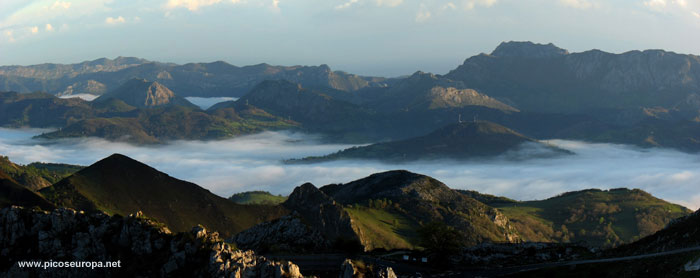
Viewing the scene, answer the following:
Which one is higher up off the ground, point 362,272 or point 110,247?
point 110,247

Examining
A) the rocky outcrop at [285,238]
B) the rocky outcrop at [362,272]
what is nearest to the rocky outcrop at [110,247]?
the rocky outcrop at [362,272]

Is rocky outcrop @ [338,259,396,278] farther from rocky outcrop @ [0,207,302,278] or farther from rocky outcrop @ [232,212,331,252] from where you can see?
rocky outcrop @ [232,212,331,252]

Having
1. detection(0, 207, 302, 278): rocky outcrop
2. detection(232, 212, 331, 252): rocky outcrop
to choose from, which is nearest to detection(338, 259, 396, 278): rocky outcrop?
detection(0, 207, 302, 278): rocky outcrop

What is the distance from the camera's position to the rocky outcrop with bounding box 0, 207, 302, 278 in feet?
311

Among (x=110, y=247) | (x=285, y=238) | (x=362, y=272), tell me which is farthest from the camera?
(x=285, y=238)

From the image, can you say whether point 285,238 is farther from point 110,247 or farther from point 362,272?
point 362,272

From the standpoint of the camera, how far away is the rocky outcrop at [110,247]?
311 feet

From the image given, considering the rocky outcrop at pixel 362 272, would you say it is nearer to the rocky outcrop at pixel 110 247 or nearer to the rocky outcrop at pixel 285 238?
the rocky outcrop at pixel 110 247

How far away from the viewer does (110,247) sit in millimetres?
101375

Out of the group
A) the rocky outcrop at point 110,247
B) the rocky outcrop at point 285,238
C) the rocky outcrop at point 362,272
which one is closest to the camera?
the rocky outcrop at point 362,272

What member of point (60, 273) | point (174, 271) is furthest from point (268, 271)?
point (60, 273)

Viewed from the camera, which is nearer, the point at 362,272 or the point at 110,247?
the point at 362,272

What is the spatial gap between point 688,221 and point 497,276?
40944mm

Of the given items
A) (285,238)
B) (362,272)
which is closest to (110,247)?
(362,272)
